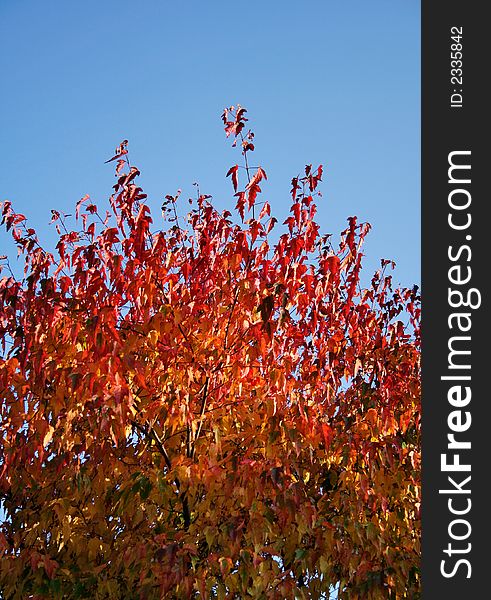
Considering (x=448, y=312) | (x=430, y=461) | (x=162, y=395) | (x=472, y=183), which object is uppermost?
(x=472, y=183)

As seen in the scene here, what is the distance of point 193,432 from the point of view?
5.31 m

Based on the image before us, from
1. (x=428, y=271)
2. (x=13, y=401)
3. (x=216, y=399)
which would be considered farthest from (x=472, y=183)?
(x=13, y=401)

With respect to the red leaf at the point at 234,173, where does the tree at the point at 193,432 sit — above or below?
below

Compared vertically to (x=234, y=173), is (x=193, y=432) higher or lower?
lower

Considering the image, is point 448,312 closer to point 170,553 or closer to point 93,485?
point 170,553

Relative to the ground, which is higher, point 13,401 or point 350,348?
point 350,348

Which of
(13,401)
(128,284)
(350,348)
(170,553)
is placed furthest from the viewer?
(350,348)

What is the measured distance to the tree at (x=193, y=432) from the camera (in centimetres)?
469

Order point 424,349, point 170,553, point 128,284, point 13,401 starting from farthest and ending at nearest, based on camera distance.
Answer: point 128,284
point 13,401
point 424,349
point 170,553

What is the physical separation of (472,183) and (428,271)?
2.07 ft

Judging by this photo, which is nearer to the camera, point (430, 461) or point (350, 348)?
point (430, 461)

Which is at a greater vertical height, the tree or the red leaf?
the red leaf

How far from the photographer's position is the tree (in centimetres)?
469

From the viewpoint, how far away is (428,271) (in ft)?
15.8
